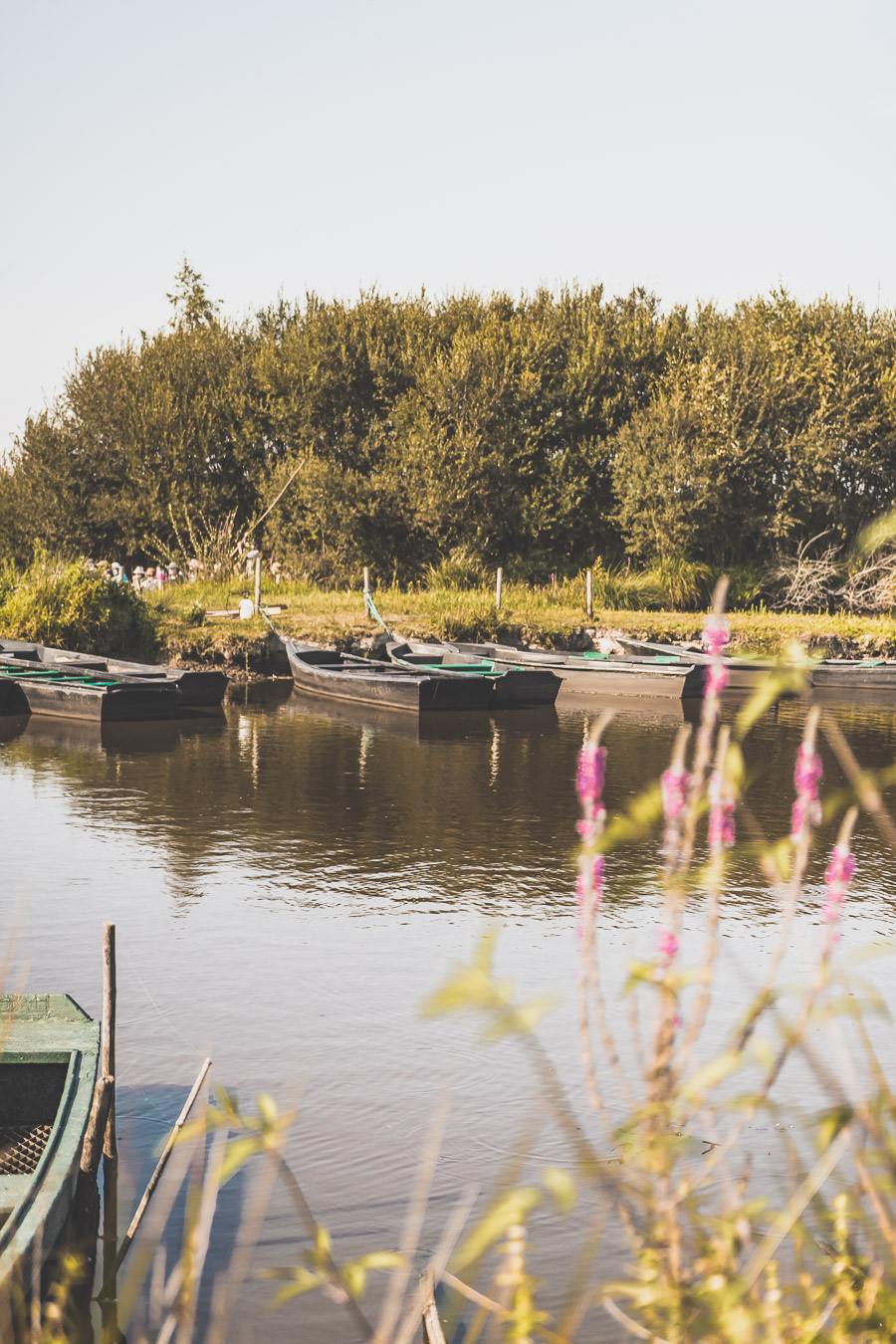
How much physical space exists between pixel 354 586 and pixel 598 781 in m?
32.6

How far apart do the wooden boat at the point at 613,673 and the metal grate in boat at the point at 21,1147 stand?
57.6 ft

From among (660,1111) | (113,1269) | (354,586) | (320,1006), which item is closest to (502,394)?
(354,586)

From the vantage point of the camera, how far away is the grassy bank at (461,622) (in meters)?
26.9

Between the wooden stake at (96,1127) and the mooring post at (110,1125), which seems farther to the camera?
the mooring post at (110,1125)

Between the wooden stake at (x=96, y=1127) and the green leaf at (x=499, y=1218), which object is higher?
the green leaf at (x=499, y=1218)

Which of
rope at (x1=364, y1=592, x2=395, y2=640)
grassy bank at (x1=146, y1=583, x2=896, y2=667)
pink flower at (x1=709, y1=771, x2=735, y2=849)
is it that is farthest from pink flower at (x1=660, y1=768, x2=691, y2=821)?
rope at (x1=364, y1=592, x2=395, y2=640)

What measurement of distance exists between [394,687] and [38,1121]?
1581 centimetres

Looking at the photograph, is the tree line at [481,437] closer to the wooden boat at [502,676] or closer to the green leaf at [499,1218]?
the wooden boat at [502,676]

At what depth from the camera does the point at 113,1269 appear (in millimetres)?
4883

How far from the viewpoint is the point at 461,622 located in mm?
28688

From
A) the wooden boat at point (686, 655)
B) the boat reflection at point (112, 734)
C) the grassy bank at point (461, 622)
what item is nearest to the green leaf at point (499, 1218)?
the boat reflection at point (112, 734)

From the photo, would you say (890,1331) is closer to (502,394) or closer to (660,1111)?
(660,1111)

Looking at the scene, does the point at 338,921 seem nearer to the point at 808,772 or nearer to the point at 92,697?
the point at 808,772

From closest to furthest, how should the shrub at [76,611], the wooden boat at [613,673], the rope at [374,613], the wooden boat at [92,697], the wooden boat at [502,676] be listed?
the wooden boat at [92,697], the wooden boat at [502,676], the wooden boat at [613,673], the shrub at [76,611], the rope at [374,613]
